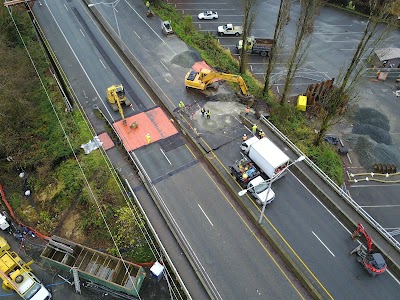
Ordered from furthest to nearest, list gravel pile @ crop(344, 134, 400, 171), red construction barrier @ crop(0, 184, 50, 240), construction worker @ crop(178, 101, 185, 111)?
construction worker @ crop(178, 101, 185, 111)
gravel pile @ crop(344, 134, 400, 171)
red construction barrier @ crop(0, 184, 50, 240)

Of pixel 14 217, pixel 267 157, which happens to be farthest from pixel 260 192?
pixel 14 217

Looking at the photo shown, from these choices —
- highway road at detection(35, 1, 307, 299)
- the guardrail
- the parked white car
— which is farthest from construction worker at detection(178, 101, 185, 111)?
the parked white car

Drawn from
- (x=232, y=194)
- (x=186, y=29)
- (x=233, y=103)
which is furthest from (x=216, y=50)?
(x=232, y=194)

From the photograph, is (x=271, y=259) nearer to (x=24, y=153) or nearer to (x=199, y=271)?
(x=199, y=271)

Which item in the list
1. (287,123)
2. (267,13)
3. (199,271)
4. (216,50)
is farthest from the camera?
(267,13)

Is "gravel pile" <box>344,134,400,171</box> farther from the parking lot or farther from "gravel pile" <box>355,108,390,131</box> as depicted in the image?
"gravel pile" <box>355,108,390,131</box>

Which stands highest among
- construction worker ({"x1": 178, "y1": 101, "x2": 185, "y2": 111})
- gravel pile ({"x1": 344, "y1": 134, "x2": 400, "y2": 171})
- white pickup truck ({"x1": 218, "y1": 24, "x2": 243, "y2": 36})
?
white pickup truck ({"x1": 218, "y1": 24, "x2": 243, "y2": 36})
